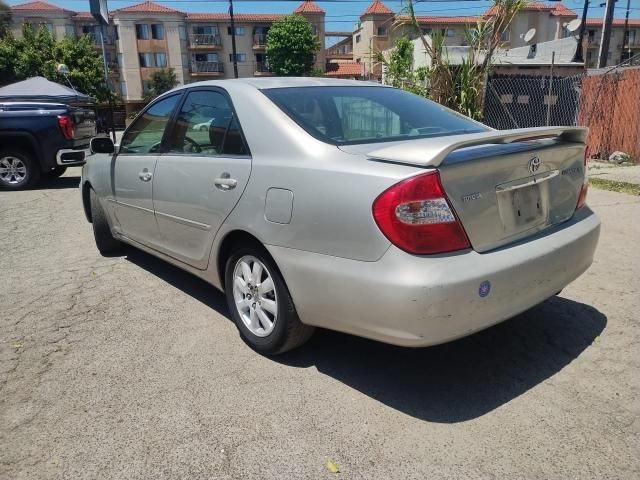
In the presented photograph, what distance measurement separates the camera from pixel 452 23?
5950 cm

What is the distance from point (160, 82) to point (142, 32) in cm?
674

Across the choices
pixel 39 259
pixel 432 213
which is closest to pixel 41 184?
pixel 39 259

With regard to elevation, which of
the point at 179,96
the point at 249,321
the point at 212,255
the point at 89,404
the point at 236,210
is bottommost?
the point at 89,404

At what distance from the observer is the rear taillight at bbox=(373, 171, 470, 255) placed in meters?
2.27

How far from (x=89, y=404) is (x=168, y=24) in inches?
2416

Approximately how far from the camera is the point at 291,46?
54969 millimetres

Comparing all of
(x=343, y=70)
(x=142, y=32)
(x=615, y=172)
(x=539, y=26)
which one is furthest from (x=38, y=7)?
(x=615, y=172)

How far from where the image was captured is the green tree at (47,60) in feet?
130

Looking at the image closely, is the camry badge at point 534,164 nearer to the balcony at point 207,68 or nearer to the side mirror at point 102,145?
the side mirror at point 102,145

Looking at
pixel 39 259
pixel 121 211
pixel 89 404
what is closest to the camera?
pixel 89 404

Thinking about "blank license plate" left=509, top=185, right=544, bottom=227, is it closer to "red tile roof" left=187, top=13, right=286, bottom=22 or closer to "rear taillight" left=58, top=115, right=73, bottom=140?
"rear taillight" left=58, top=115, right=73, bottom=140

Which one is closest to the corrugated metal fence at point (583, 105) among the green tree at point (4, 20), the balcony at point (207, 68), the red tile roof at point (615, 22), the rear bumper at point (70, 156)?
the rear bumper at point (70, 156)

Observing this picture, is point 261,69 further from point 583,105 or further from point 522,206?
point 522,206

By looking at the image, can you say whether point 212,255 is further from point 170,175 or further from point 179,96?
point 179,96
